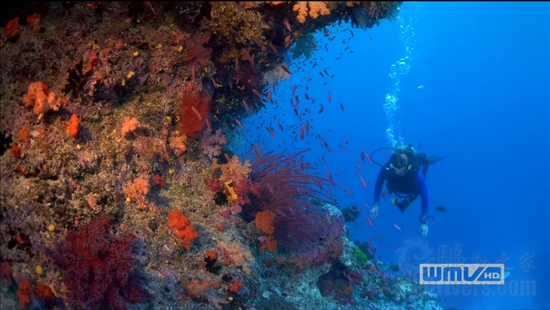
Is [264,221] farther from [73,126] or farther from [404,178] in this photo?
[404,178]

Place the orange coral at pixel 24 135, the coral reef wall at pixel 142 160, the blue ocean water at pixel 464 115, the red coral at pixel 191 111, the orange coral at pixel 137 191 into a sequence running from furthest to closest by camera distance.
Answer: the blue ocean water at pixel 464 115 < the red coral at pixel 191 111 < the orange coral at pixel 137 191 < the orange coral at pixel 24 135 < the coral reef wall at pixel 142 160

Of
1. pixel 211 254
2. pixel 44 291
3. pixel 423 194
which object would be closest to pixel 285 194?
pixel 211 254

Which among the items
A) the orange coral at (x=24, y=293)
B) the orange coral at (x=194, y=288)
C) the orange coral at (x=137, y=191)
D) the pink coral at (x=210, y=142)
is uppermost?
the pink coral at (x=210, y=142)

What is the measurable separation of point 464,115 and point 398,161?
94315mm

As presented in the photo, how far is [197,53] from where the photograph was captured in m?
5.34

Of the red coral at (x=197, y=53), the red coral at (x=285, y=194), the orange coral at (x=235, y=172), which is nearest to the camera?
the red coral at (x=197, y=53)

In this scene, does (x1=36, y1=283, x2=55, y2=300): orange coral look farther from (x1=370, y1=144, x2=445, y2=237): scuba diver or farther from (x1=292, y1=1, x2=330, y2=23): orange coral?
(x1=370, y1=144, x2=445, y2=237): scuba diver

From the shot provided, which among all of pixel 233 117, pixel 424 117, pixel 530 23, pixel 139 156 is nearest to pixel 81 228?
pixel 139 156

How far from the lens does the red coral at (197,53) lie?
5324 millimetres

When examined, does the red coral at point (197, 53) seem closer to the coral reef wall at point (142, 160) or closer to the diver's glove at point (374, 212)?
the coral reef wall at point (142, 160)

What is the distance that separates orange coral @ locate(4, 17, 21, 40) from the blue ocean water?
132 ft

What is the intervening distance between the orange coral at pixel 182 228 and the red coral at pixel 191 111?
1.48 metres

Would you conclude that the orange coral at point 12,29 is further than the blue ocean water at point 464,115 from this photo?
No

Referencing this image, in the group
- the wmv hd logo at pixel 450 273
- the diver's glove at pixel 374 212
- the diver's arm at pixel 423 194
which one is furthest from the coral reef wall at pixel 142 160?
the wmv hd logo at pixel 450 273
